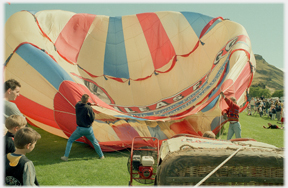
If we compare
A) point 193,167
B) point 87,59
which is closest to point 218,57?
point 87,59

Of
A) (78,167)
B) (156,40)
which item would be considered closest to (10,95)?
(78,167)

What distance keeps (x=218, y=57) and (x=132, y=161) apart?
17.7ft

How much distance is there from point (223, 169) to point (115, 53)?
6.84 meters

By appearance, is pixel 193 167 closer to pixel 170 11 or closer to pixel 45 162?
pixel 45 162

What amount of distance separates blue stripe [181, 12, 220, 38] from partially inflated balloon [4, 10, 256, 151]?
0.03m

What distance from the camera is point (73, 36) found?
305 inches

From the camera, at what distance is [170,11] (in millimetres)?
8531

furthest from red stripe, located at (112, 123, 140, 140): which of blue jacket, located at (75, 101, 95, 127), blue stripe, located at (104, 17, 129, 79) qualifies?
blue stripe, located at (104, 17, 129, 79)

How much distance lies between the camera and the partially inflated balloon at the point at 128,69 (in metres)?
4.95

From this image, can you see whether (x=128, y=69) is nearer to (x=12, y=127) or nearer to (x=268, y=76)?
Result: (x=12, y=127)

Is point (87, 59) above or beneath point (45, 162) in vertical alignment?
above

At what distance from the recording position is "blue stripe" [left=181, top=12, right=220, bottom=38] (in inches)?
313

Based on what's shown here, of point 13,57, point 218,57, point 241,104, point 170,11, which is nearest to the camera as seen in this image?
point 13,57

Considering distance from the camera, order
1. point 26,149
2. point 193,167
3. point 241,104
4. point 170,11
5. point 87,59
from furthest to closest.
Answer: point 170,11
point 87,59
point 241,104
point 26,149
point 193,167
